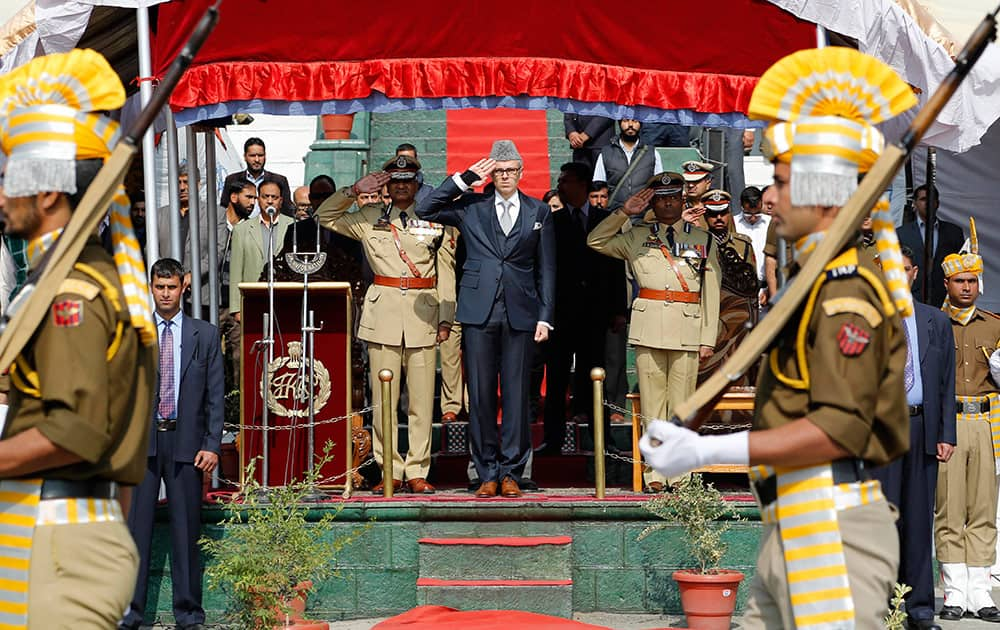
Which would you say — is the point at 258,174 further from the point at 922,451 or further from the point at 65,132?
the point at 65,132

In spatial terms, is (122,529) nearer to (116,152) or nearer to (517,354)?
(116,152)

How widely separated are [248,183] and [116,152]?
8.76m

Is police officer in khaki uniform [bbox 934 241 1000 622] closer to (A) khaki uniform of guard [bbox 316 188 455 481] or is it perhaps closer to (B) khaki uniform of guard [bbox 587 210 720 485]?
(B) khaki uniform of guard [bbox 587 210 720 485]

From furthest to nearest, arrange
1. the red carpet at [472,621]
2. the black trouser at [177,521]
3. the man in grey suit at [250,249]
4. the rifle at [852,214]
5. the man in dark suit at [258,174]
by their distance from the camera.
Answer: the man in dark suit at [258,174] → the man in grey suit at [250,249] → the black trouser at [177,521] → the red carpet at [472,621] → the rifle at [852,214]

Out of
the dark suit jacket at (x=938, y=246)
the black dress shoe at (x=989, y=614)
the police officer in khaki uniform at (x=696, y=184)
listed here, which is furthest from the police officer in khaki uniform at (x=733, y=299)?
the black dress shoe at (x=989, y=614)

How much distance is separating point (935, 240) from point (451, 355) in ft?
12.8

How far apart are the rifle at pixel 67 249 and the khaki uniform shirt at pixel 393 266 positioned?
19.6ft

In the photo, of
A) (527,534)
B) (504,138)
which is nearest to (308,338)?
(527,534)

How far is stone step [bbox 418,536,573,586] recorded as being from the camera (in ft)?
33.0

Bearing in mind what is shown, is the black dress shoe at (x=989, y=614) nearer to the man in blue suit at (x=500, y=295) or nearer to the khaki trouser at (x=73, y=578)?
the man in blue suit at (x=500, y=295)

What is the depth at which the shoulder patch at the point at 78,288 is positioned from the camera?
4719 millimetres

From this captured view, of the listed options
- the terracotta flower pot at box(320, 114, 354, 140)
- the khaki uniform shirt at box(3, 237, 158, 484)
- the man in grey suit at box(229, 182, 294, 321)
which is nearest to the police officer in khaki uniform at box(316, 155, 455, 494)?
the man in grey suit at box(229, 182, 294, 321)

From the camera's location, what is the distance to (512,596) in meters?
9.93

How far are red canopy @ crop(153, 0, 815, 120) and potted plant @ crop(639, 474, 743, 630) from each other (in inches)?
99.6
